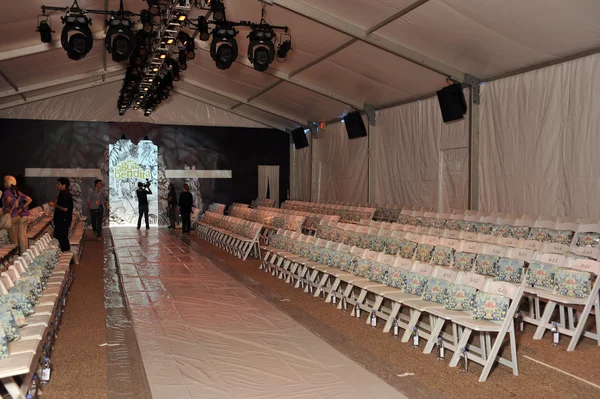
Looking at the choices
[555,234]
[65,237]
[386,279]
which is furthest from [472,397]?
[65,237]

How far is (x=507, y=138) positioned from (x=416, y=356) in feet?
24.8

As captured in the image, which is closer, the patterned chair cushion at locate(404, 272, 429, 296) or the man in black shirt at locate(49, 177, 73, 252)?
the patterned chair cushion at locate(404, 272, 429, 296)

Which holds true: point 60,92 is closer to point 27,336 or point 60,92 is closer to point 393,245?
point 393,245

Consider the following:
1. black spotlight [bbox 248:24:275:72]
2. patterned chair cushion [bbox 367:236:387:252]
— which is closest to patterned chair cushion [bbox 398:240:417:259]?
patterned chair cushion [bbox 367:236:387:252]

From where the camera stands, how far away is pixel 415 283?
5.70 metres

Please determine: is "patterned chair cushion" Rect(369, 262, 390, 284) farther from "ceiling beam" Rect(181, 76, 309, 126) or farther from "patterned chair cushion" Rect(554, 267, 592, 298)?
"ceiling beam" Rect(181, 76, 309, 126)

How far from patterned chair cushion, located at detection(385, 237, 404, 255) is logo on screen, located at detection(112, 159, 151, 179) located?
51.3 ft

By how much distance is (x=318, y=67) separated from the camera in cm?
1456

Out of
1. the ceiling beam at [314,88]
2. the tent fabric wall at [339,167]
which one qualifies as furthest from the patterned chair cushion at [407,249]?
the tent fabric wall at [339,167]

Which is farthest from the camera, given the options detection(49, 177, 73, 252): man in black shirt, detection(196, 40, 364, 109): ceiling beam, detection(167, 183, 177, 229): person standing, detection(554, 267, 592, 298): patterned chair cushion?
detection(167, 183, 177, 229): person standing

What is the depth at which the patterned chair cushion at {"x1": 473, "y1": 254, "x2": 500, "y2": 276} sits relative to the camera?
20.6ft

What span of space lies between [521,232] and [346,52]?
19.7ft

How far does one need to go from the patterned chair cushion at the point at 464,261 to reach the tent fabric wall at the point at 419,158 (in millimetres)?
5974

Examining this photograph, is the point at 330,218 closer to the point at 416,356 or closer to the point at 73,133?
the point at 416,356
